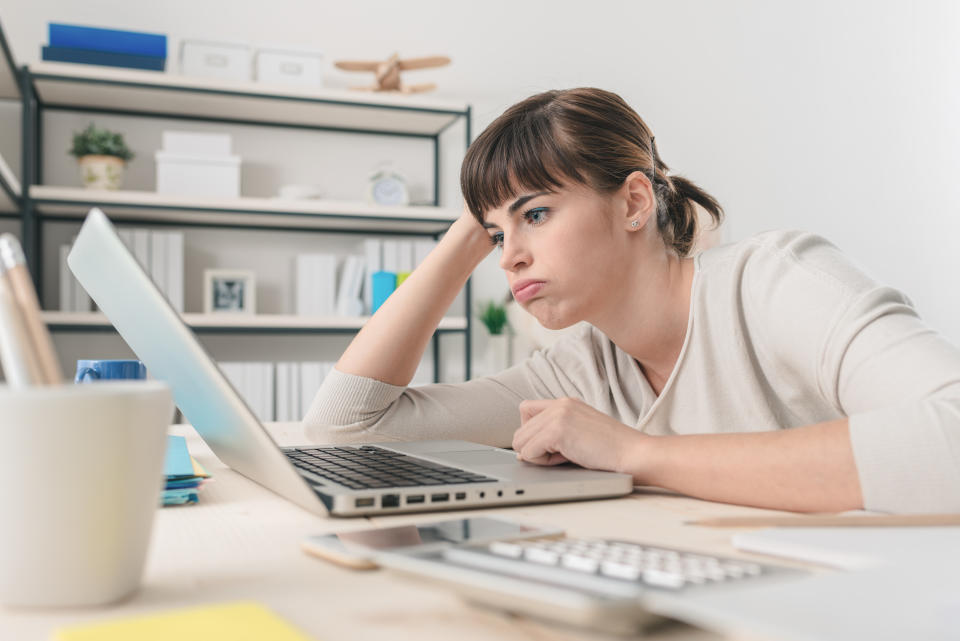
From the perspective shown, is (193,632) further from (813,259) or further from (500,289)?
(500,289)

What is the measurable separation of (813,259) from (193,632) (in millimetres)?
788

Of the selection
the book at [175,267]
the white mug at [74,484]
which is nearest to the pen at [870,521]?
the white mug at [74,484]

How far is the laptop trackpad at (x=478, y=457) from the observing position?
814mm

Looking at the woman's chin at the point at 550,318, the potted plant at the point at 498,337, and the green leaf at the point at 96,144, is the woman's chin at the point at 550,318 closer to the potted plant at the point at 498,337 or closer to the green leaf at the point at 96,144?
the potted plant at the point at 498,337

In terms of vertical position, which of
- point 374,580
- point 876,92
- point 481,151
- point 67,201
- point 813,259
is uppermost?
point 876,92

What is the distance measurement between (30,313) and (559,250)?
0.81 metres

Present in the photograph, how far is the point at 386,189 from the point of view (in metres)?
3.00

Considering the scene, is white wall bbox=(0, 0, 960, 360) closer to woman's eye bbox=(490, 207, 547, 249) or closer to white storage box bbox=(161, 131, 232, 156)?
white storage box bbox=(161, 131, 232, 156)

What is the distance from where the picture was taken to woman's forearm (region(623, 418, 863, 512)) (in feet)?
2.11

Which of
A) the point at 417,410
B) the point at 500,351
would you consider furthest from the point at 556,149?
the point at 500,351

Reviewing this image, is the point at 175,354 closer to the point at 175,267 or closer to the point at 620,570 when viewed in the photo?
the point at 620,570

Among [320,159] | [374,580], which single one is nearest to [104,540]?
[374,580]

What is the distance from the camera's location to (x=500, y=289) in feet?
10.9

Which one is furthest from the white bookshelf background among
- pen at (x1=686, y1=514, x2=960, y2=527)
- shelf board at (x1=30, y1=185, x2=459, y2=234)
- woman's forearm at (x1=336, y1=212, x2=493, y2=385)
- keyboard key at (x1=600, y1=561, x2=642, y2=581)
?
keyboard key at (x1=600, y1=561, x2=642, y2=581)
